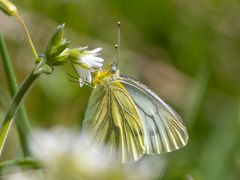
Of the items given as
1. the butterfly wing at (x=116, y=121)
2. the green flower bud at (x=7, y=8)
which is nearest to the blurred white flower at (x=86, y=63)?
the green flower bud at (x=7, y=8)

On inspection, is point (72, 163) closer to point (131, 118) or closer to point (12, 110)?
point (12, 110)

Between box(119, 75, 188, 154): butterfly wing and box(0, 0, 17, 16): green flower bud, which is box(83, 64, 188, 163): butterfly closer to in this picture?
box(119, 75, 188, 154): butterfly wing

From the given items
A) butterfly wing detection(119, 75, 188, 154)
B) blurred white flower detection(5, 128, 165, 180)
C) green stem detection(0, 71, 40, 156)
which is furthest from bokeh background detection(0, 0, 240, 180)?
blurred white flower detection(5, 128, 165, 180)

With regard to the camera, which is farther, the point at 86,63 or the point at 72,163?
the point at 86,63

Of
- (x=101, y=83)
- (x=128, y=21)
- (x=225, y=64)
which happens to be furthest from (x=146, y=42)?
(x=101, y=83)

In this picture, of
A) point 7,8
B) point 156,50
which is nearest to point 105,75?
point 7,8

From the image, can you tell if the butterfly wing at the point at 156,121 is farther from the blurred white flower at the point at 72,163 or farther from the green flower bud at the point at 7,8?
the blurred white flower at the point at 72,163
